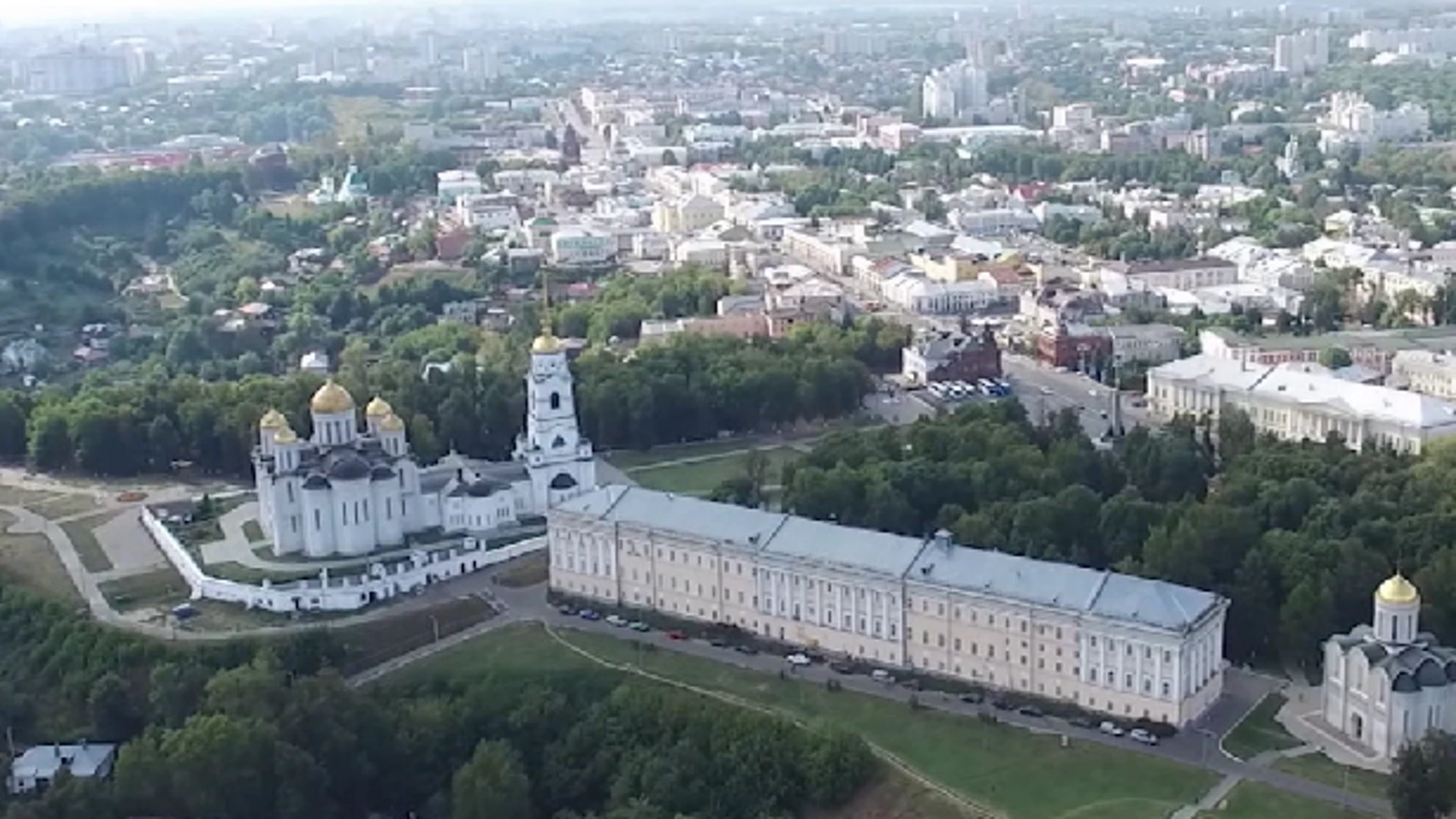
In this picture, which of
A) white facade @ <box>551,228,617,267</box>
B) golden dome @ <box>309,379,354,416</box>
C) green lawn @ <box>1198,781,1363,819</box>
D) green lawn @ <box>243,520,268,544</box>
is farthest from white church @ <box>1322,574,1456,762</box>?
white facade @ <box>551,228,617,267</box>

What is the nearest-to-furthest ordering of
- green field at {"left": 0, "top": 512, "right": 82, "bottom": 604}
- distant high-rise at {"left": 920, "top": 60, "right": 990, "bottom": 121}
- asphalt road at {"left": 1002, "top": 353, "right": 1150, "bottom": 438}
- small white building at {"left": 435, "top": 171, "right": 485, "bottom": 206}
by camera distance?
1. green field at {"left": 0, "top": 512, "right": 82, "bottom": 604}
2. asphalt road at {"left": 1002, "top": 353, "right": 1150, "bottom": 438}
3. small white building at {"left": 435, "top": 171, "right": 485, "bottom": 206}
4. distant high-rise at {"left": 920, "top": 60, "right": 990, "bottom": 121}

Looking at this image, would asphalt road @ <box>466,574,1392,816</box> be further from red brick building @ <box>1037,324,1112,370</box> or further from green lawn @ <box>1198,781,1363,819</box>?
red brick building @ <box>1037,324,1112,370</box>

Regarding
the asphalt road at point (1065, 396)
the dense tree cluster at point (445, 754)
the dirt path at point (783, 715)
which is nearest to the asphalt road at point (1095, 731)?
the dirt path at point (783, 715)

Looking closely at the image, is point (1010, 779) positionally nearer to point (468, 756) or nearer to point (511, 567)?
point (468, 756)

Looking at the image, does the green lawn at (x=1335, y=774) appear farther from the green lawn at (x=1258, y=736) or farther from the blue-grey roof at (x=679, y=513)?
the blue-grey roof at (x=679, y=513)

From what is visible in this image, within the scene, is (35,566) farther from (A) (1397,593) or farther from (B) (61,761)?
(A) (1397,593)

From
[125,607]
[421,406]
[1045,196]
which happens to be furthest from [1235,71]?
[125,607]
